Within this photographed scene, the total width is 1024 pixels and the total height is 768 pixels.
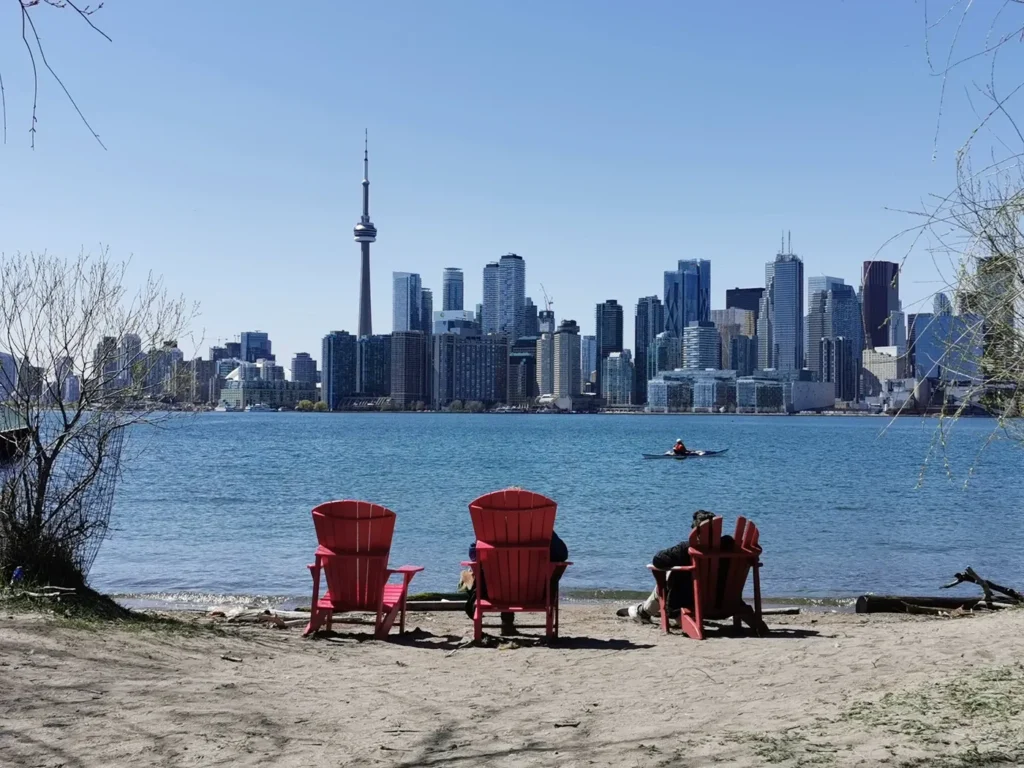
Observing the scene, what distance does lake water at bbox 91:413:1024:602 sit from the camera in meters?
15.8

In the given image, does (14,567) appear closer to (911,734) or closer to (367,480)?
(911,734)

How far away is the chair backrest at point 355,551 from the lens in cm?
813

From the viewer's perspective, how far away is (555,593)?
8.13 meters

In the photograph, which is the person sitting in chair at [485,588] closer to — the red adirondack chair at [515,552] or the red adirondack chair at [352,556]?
the red adirondack chair at [515,552]

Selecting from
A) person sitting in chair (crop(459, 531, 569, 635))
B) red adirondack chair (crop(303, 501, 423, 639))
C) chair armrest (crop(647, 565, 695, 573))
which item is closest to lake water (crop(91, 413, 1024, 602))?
chair armrest (crop(647, 565, 695, 573))

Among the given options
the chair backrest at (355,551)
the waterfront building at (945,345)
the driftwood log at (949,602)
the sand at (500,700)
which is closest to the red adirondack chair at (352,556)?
the chair backrest at (355,551)

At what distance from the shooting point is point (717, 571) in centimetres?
832

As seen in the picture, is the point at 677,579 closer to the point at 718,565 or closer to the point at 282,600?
the point at 718,565

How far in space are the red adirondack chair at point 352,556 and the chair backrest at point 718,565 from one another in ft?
8.20

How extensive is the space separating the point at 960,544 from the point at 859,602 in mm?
10676

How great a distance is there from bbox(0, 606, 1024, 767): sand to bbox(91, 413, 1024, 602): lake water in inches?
55.4

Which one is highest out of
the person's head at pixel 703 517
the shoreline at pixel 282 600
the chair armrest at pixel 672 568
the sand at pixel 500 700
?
the person's head at pixel 703 517

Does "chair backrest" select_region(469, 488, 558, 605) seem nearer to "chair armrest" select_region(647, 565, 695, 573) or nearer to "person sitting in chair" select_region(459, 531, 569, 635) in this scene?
"person sitting in chair" select_region(459, 531, 569, 635)

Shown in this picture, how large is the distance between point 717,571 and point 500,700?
3247 millimetres
